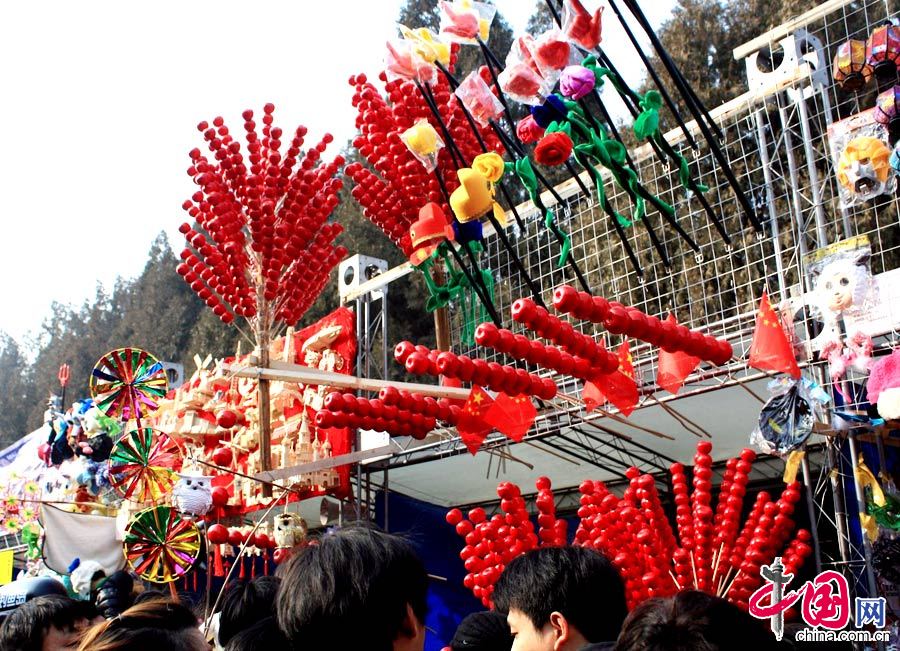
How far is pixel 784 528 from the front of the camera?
503 cm

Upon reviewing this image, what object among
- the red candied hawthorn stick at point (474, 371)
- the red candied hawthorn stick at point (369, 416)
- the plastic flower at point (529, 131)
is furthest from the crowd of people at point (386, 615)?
the plastic flower at point (529, 131)

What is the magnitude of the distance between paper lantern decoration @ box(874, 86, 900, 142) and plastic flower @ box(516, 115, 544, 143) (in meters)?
1.80

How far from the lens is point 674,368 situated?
198 inches

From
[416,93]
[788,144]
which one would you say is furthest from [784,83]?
[416,93]

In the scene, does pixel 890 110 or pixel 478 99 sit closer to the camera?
pixel 890 110

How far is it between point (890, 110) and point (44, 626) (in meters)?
4.68

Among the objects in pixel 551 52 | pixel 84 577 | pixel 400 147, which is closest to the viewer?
pixel 551 52

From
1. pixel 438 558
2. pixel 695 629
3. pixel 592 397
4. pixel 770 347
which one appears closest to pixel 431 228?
pixel 592 397

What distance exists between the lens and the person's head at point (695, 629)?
1.11 m

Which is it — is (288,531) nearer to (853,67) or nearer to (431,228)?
(431,228)

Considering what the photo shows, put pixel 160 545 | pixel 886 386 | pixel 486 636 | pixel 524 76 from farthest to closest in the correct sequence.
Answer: pixel 160 545 < pixel 524 76 < pixel 886 386 < pixel 486 636

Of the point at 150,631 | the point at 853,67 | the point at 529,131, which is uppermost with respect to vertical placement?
the point at 853,67

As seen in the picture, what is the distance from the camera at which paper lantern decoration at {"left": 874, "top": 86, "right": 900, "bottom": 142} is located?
5.02m

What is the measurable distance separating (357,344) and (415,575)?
685cm
